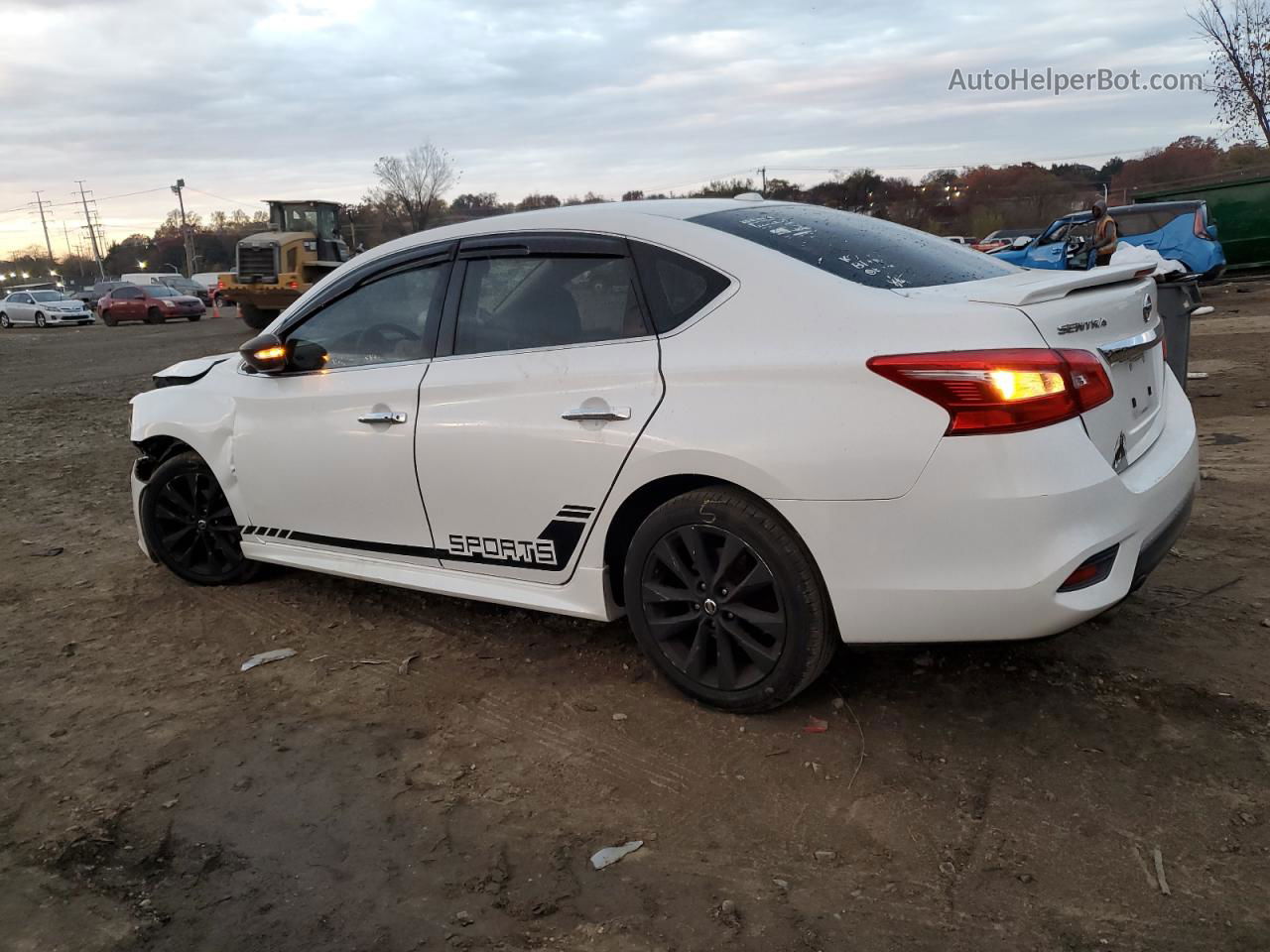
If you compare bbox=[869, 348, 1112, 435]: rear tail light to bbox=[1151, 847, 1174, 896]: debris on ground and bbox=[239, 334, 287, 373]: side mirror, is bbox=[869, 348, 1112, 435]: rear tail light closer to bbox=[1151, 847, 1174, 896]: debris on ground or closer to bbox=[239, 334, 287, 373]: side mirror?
bbox=[1151, 847, 1174, 896]: debris on ground

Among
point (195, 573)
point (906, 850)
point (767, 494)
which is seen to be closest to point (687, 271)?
point (767, 494)

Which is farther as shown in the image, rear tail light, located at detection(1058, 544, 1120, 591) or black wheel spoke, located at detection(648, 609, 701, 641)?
black wheel spoke, located at detection(648, 609, 701, 641)

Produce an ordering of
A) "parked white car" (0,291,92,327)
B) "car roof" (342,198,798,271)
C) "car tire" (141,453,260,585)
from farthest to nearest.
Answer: "parked white car" (0,291,92,327) < "car tire" (141,453,260,585) < "car roof" (342,198,798,271)

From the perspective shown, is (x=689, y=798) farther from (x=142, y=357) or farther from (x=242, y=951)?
(x=142, y=357)

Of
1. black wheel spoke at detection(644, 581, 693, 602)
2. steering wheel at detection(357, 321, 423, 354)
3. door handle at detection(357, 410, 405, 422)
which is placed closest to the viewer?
black wheel spoke at detection(644, 581, 693, 602)

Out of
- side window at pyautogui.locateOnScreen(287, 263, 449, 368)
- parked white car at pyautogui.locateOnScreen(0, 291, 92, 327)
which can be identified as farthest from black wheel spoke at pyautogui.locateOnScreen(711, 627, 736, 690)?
parked white car at pyautogui.locateOnScreen(0, 291, 92, 327)

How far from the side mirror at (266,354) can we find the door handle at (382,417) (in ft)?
1.90

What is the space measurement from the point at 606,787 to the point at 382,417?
1700mm

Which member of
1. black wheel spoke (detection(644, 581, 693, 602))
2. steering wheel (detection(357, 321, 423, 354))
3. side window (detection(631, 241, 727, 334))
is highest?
side window (detection(631, 241, 727, 334))

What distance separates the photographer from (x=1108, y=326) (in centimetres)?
286

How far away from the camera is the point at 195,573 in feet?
15.7

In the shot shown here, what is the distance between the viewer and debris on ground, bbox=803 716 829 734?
3.07 meters

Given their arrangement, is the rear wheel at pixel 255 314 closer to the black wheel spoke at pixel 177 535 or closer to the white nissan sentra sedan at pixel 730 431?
the black wheel spoke at pixel 177 535

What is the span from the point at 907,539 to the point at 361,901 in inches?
68.4
